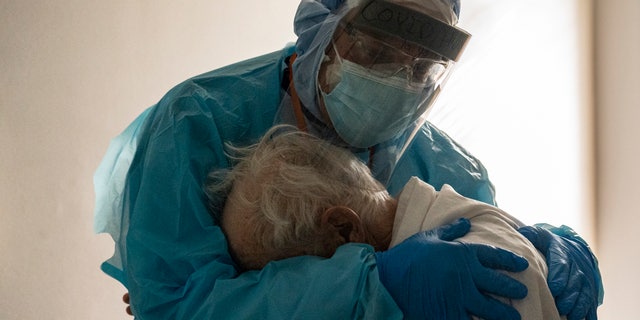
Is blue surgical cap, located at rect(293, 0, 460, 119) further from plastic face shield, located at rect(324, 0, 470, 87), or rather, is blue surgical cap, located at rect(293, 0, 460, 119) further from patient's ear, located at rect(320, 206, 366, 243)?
patient's ear, located at rect(320, 206, 366, 243)

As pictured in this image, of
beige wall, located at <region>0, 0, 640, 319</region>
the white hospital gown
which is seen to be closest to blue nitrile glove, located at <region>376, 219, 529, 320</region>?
the white hospital gown

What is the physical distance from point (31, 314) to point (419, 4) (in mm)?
1111

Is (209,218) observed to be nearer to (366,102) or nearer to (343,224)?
(343,224)

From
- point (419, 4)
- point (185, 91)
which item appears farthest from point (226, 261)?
point (419, 4)

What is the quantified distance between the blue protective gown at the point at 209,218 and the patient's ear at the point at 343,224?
1.7 inches

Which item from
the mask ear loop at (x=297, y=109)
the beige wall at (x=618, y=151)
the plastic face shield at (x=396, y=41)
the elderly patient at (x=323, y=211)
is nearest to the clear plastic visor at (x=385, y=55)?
the plastic face shield at (x=396, y=41)

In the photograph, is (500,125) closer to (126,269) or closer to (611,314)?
(611,314)

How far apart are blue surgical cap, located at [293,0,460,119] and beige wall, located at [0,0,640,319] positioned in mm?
662

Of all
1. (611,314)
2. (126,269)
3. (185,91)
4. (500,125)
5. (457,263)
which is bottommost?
(611,314)

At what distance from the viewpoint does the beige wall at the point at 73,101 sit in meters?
1.71

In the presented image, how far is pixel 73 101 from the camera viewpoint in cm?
184

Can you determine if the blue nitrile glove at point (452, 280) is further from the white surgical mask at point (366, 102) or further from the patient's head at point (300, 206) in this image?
the white surgical mask at point (366, 102)

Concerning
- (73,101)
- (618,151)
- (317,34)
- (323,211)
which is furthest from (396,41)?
(618,151)

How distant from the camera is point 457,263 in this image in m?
1.07
